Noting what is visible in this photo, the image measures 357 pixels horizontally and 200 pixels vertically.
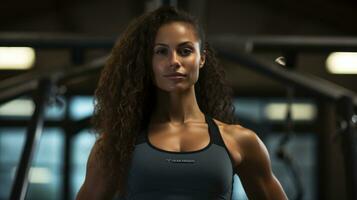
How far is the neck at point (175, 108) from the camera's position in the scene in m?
0.96

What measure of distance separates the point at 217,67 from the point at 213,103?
0.18 feet

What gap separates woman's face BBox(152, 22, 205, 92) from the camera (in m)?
0.93

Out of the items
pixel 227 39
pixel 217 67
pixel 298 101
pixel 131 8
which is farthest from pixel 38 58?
pixel 217 67

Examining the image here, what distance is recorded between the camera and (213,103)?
1.03 metres

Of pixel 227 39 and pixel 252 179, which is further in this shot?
pixel 227 39

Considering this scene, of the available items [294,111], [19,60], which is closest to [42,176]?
[19,60]

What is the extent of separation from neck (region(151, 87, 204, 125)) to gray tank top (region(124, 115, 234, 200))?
2.8 inches

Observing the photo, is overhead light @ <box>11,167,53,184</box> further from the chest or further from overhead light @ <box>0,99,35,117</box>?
the chest

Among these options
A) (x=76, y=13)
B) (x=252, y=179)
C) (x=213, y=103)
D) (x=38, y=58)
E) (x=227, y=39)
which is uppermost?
(x=76, y=13)

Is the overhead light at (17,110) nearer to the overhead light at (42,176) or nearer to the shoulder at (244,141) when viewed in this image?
the overhead light at (42,176)

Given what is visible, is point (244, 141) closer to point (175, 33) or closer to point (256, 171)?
point (256, 171)

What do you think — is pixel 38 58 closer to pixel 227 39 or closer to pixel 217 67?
pixel 227 39

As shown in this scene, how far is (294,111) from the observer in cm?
600

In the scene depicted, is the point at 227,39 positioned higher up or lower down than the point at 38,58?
lower down
